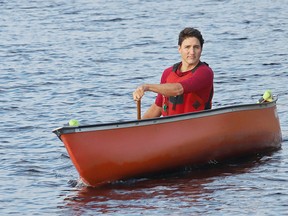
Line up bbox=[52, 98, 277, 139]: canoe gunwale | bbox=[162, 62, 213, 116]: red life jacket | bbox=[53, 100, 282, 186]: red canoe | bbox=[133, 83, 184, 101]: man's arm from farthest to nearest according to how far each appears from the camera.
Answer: bbox=[162, 62, 213, 116]: red life jacket, bbox=[133, 83, 184, 101]: man's arm, bbox=[53, 100, 282, 186]: red canoe, bbox=[52, 98, 277, 139]: canoe gunwale

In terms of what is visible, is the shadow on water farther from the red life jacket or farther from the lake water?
the red life jacket

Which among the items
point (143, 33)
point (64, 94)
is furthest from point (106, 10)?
point (64, 94)

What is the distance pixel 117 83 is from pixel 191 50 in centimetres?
584

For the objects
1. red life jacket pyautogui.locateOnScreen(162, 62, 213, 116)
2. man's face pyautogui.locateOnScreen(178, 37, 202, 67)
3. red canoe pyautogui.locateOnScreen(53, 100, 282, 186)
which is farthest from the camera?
red life jacket pyautogui.locateOnScreen(162, 62, 213, 116)

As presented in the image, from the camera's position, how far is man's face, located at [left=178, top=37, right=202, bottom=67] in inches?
429

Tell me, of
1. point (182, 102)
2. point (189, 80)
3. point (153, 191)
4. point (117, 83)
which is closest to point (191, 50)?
point (189, 80)

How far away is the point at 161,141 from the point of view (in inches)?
421

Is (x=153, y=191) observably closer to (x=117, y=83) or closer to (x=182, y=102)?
(x=182, y=102)

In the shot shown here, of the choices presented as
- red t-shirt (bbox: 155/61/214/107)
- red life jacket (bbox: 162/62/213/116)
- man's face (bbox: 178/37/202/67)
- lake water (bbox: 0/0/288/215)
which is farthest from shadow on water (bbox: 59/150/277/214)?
man's face (bbox: 178/37/202/67)

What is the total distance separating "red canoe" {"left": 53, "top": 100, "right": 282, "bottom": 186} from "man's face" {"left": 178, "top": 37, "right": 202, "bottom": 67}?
48 cm

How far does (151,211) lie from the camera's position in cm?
982

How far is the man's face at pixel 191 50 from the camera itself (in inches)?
429

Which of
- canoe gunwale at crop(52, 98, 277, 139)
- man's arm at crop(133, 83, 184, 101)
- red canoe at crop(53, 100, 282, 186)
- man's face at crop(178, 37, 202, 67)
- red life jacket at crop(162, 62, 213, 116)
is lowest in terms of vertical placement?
red canoe at crop(53, 100, 282, 186)

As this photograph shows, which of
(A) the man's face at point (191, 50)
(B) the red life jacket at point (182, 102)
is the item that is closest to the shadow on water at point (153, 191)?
(B) the red life jacket at point (182, 102)
